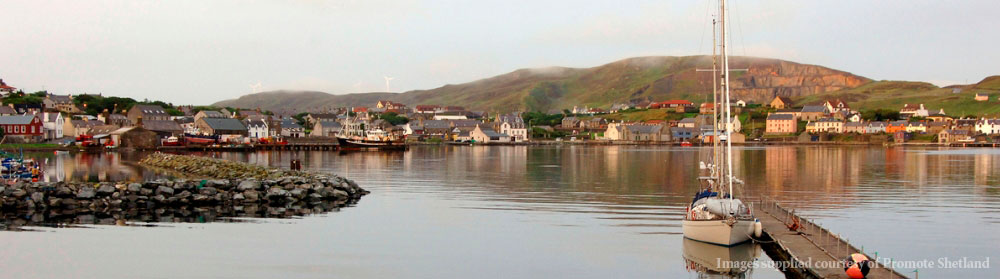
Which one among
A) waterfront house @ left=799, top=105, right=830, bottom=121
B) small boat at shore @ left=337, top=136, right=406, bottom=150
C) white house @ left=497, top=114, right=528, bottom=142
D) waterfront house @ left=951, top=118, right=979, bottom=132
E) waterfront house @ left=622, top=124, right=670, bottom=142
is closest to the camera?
small boat at shore @ left=337, top=136, right=406, bottom=150

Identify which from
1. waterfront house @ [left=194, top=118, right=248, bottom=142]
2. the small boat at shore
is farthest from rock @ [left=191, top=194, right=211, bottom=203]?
waterfront house @ [left=194, top=118, right=248, bottom=142]

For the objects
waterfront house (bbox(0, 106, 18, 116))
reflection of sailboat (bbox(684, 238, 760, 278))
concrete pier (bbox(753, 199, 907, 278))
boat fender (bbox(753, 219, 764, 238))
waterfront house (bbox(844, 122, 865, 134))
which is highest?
waterfront house (bbox(0, 106, 18, 116))

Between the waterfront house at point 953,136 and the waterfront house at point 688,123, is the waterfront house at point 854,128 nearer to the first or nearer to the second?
the waterfront house at point 953,136

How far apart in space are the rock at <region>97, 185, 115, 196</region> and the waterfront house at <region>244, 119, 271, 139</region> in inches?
4060

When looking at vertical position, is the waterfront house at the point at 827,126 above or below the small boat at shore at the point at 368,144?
above

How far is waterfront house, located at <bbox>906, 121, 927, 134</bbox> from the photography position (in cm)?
16138

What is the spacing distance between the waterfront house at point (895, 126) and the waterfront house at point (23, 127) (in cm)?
15203

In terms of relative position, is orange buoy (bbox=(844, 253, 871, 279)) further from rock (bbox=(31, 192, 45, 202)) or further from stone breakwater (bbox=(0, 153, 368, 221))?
rock (bbox=(31, 192, 45, 202))

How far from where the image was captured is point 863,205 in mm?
32219

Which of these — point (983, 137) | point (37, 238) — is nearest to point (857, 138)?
point (983, 137)

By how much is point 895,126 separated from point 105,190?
551 ft

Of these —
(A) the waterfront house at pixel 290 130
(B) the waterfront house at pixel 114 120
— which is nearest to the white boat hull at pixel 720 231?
(B) the waterfront house at pixel 114 120

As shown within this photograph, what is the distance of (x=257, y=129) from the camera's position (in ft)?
449

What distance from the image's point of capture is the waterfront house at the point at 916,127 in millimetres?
161375
